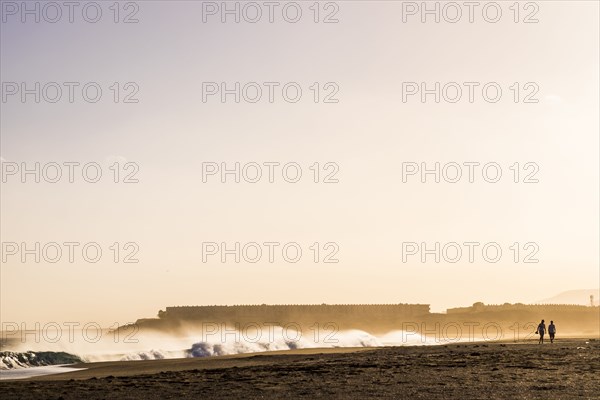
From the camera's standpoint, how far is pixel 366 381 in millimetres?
29719

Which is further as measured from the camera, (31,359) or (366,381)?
(31,359)

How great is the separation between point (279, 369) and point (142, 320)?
416 feet

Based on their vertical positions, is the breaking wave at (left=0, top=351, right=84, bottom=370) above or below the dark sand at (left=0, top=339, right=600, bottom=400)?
below

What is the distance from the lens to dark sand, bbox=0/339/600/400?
2630cm

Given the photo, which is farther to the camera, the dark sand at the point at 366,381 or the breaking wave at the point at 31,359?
the breaking wave at the point at 31,359

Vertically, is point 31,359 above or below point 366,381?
below

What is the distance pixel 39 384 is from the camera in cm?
3394

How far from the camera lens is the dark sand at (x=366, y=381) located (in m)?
26.3

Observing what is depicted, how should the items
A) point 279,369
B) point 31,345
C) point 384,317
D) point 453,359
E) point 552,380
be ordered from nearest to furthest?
point 552,380 → point 279,369 → point 453,359 → point 31,345 → point 384,317

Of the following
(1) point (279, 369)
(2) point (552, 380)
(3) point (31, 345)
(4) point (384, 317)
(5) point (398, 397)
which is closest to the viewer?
(5) point (398, 397)

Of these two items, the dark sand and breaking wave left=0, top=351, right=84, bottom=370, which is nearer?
the dark sand

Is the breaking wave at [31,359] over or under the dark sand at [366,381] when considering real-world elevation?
under

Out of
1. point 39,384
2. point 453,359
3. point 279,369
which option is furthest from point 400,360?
point 39,384

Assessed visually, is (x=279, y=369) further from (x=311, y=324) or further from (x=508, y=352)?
(x=311, y=324)
